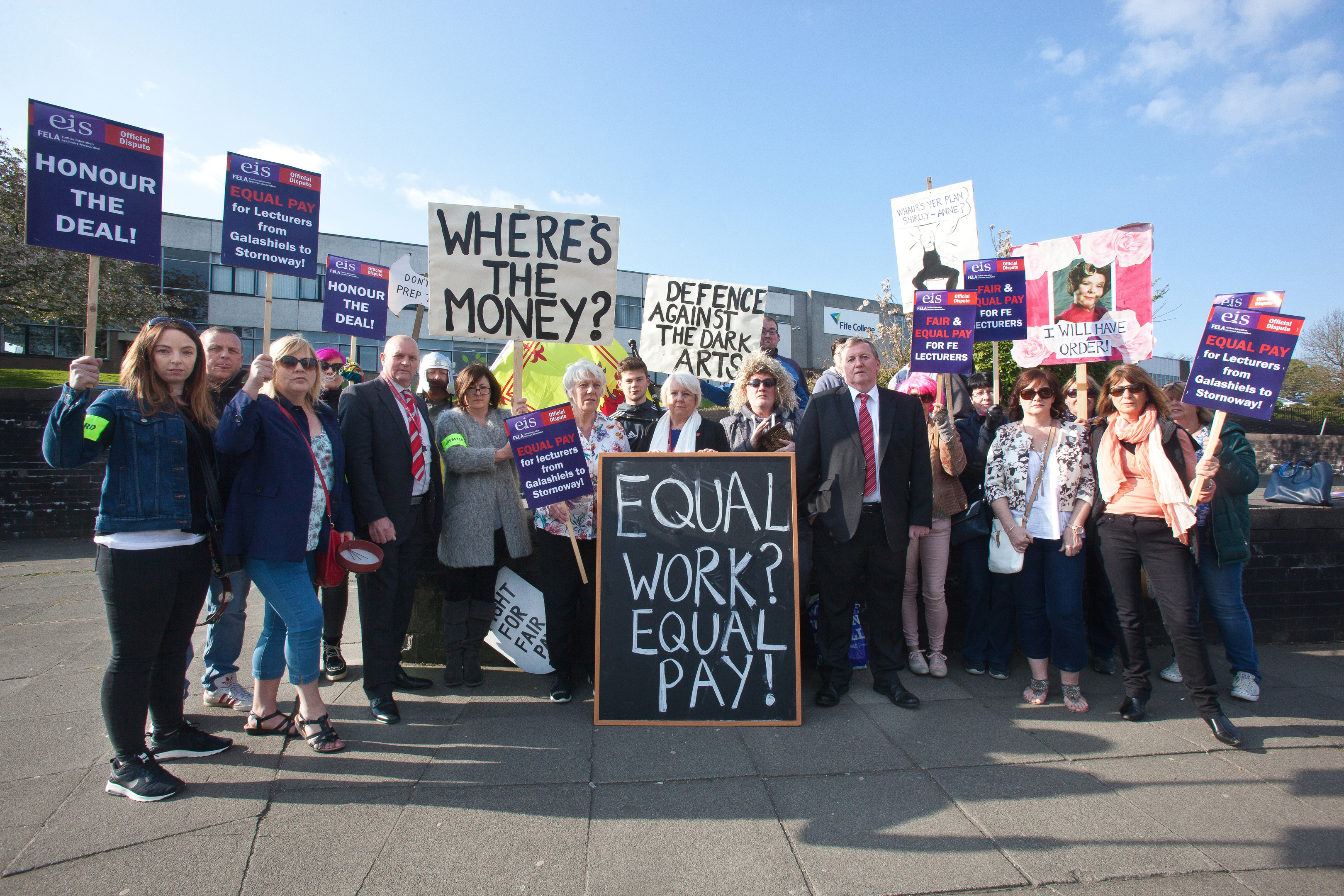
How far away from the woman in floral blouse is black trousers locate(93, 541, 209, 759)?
5.62ft

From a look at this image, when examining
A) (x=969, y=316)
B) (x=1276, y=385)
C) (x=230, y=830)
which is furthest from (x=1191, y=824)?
(x=230, y=830)

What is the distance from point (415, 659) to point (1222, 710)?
474 cm

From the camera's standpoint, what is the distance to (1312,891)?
7.72 feet

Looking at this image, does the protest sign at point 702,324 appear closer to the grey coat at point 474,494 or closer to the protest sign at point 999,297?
the protest sign at point 999,297

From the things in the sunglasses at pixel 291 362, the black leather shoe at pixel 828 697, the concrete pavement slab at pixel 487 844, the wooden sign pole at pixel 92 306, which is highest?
the wooden sign pole at pixel 92 306

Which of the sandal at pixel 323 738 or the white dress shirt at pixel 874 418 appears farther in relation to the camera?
the white dress shirt at pixel 874 418

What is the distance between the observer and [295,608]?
129 inches

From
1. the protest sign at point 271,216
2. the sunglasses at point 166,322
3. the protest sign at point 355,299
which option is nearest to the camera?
the sunglasses at point 166,322

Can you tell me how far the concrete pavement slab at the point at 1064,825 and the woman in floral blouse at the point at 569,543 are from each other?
2.07 meters

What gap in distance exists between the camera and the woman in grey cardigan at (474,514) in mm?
4078

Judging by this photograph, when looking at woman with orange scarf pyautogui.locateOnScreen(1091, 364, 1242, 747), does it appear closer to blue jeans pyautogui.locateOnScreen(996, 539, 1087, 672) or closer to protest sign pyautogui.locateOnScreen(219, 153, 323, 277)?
blue jeans pyautogui.locateOnScreen(996, 539, 1087, 672)

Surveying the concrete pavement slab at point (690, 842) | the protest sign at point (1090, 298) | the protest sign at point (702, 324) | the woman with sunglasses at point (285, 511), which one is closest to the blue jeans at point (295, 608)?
the woman with sunglasses at point (285, 511)

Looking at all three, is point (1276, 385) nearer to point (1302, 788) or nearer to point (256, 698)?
point (1302, 788)

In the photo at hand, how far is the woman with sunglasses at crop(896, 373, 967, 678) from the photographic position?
14.3 feet
